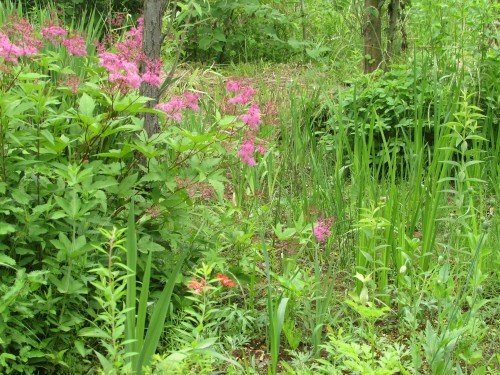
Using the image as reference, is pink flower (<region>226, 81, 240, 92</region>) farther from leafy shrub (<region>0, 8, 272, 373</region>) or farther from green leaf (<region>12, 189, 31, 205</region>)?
green leaf (<region>12, 189, 31, 205</region>)

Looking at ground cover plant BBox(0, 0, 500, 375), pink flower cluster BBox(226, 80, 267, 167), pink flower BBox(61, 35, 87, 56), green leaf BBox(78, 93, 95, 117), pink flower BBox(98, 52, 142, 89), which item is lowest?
ground cover plant BBox(0, 0, 500, 375)

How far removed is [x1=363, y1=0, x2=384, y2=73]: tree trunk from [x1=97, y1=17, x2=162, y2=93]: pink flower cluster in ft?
9.82

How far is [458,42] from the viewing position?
4.48m

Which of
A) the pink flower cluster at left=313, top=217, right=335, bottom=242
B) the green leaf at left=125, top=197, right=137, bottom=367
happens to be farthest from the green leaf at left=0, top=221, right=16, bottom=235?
the pink flower cluster at left=313, top=217, right=335, bottom=242

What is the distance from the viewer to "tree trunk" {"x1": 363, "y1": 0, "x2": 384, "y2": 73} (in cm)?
533

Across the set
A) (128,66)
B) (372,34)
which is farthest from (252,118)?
(372,34)

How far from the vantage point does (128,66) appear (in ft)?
7.63

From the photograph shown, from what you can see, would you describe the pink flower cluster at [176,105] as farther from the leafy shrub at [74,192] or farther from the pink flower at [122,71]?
the pink flower at [122,71]

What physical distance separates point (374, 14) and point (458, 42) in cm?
100

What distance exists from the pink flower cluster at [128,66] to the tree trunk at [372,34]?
9.82 ft

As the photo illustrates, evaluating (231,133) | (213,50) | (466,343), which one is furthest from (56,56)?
(213,50)

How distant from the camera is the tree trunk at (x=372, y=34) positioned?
5.33m

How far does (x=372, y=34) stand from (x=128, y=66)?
11.7 feet

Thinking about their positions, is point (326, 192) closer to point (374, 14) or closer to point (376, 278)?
point (376, 278)
